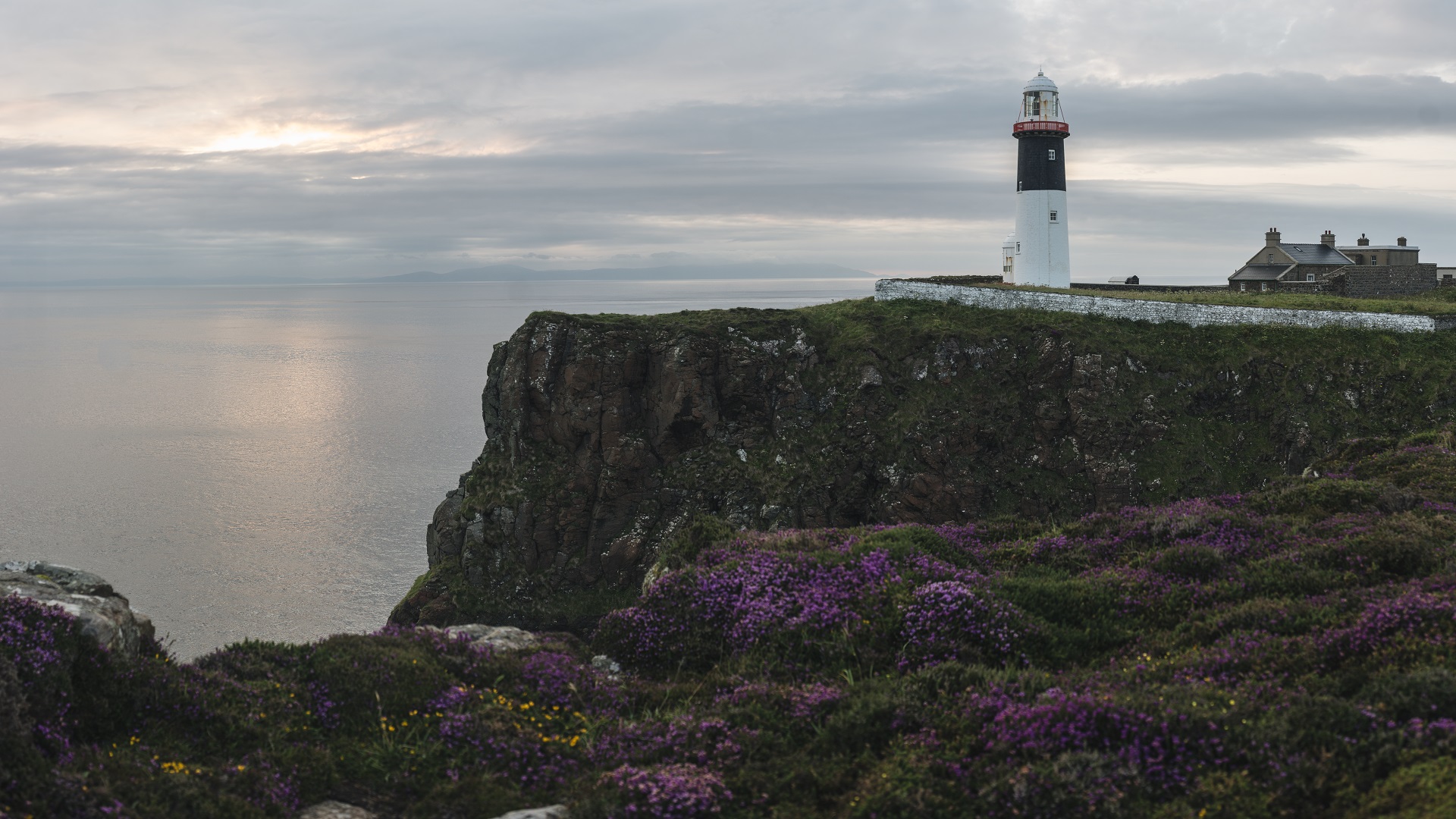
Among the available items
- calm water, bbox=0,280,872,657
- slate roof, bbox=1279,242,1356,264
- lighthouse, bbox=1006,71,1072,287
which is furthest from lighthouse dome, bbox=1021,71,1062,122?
calm water, bbox=0,280,872,657

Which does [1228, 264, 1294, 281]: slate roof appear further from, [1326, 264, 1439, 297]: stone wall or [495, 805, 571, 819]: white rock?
[495, 805, 571, 819]: white rock

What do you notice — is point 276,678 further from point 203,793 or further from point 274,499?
point 274,499

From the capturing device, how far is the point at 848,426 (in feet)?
168

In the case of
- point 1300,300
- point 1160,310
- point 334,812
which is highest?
point 1300,300

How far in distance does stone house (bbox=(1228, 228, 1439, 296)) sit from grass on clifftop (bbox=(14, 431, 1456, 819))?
52.9 meters

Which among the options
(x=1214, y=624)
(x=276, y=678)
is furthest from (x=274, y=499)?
(x=1214, y=624)

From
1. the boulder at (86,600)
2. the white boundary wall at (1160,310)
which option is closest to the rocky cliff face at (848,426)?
the white boundary wall at (1160,310)

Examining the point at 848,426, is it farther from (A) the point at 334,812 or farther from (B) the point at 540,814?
(A) the point at 334,812

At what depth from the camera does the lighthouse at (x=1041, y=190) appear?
206 feet

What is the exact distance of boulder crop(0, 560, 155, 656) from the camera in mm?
11320

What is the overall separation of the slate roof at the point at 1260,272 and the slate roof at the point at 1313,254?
1278mm

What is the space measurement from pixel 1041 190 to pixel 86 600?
60.6 meters

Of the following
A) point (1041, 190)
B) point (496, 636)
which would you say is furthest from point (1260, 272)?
point (496, 636)

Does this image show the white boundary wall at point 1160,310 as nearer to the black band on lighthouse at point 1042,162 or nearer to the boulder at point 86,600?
the black band on lighthouse at point 1042,162
